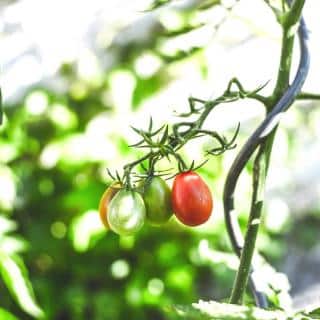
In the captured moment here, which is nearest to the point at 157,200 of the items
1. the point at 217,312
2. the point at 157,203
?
the point at 157,203

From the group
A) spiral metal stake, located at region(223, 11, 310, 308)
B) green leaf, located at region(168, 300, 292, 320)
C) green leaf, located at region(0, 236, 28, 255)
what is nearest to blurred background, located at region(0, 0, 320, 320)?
green leaf, located at region(0, 236, 28, 255)

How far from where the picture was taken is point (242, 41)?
2787 mm

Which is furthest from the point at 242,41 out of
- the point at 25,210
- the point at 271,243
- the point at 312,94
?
the point at 312,94

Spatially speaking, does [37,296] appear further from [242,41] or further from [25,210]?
[242,41]

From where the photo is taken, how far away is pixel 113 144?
2607 millimetres

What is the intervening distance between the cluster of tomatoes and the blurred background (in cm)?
154

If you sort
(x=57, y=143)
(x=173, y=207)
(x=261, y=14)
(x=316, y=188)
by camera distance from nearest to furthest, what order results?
(x=173, y=207) < (x=261, y=14) < (x=57, y=143) < (x=316, y=188)

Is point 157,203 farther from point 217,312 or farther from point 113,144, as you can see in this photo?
point 113,144

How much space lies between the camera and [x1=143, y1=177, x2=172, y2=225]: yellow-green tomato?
36.4 inches

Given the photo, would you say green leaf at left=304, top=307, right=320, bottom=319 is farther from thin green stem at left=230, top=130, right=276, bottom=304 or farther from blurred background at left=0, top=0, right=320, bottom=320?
blurred background at left=0, top=0, right=320, bottom=320

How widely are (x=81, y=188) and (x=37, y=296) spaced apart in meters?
0.32

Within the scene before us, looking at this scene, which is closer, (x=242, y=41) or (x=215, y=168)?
(x=215, y=168)

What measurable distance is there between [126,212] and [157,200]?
1.6 inches

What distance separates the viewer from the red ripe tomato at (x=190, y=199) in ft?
3.02
